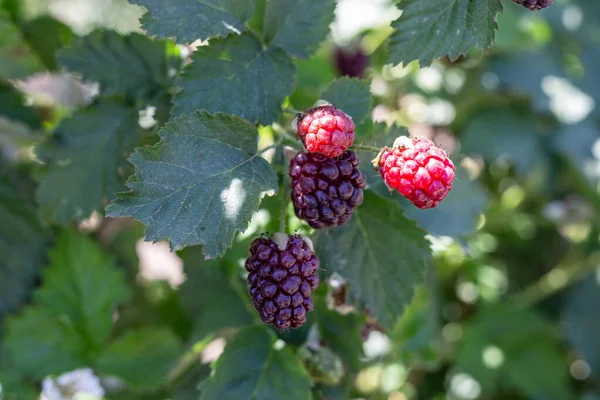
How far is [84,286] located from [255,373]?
63 centimetres

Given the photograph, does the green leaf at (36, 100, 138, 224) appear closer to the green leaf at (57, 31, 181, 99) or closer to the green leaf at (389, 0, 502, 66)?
the green leaf at (57, 31, 181, 99)

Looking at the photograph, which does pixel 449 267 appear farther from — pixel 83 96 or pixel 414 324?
pixel 83 96

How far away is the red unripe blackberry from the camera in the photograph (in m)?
0.94

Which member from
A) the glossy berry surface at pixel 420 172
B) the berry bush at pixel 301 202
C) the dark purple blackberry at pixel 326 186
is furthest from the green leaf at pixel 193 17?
the glossy berry surface at pixel 420 172

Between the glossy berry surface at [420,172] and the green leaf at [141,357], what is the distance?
87cm

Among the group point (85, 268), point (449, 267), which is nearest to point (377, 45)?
point (449, 267)

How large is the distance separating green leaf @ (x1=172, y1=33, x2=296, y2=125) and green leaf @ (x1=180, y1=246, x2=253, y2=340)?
376 millimetres

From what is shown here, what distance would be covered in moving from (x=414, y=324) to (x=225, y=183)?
0.86 m

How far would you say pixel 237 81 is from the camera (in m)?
1.12

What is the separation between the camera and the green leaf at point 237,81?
1.10 metres

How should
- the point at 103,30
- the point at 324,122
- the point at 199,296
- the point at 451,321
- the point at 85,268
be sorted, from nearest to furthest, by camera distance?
the point at 324,122 → the point at 103,30 → the point at 85,268 → the point at 199,296 → the point at 451,321

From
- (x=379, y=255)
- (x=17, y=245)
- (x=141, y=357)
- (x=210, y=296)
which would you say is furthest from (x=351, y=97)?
(x=17, y=245)

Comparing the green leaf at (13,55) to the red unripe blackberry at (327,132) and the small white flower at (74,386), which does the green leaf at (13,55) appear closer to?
the small white flower at (74,386)

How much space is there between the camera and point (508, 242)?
2391 mm
